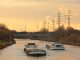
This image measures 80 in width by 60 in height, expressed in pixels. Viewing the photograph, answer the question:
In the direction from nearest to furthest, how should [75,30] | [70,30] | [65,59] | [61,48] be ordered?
[65,59], [61,48], [70,30], [75,30]

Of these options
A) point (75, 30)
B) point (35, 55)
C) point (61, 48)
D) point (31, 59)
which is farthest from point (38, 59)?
point (75, 30)

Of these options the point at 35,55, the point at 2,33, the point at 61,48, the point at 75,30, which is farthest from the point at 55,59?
the point at 75,30

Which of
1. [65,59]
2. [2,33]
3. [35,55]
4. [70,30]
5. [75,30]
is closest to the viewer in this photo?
[65,59]

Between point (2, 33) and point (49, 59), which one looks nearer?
point (49, 59)

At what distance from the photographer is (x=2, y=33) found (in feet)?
413

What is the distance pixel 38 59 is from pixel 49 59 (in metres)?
1.46

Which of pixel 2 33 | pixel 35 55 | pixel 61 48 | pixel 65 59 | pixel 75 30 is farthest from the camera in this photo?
pixel 75 30

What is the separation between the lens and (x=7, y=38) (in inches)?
5182

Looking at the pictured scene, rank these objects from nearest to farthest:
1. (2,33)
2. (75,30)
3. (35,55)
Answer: (35,55), (2,33), (75,30)

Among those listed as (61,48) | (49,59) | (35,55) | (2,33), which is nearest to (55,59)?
(49,59)

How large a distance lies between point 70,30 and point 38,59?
122m

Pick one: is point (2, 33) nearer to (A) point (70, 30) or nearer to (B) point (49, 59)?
(A) point (70, 30)

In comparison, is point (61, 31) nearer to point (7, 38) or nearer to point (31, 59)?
point (7, 38)

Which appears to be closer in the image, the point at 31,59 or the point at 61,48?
the point at 31,59
